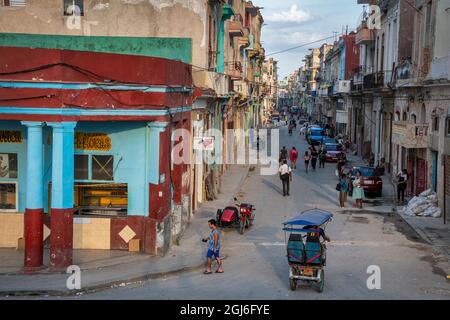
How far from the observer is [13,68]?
14.2m

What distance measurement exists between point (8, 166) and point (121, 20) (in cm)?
763

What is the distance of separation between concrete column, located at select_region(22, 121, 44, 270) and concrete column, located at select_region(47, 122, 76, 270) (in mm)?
282

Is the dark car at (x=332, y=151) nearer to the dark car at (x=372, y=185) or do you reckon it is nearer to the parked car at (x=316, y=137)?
the parked car at (x=316, y=137)

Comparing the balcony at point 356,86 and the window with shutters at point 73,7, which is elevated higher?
the window with shutters at point 73,7

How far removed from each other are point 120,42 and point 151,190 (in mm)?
7410

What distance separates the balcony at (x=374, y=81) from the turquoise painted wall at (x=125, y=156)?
903 inches

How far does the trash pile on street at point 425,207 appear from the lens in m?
23.0

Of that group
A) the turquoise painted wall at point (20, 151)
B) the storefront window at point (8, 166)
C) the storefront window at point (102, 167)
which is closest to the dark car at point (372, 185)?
the storefront window at point (102, 167)

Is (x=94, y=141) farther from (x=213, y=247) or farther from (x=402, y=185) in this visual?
(x=402, y=185)

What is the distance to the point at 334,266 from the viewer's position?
1587 cm

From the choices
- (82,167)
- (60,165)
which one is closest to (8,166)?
(82,167)

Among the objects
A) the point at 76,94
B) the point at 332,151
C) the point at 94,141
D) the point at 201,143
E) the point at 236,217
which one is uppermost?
the point at 76,94

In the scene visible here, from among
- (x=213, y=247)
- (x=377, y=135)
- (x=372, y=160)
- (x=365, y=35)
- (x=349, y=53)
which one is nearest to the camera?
(x=213, y=247)

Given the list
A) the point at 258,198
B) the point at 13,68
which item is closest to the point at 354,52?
the point at 258,198
